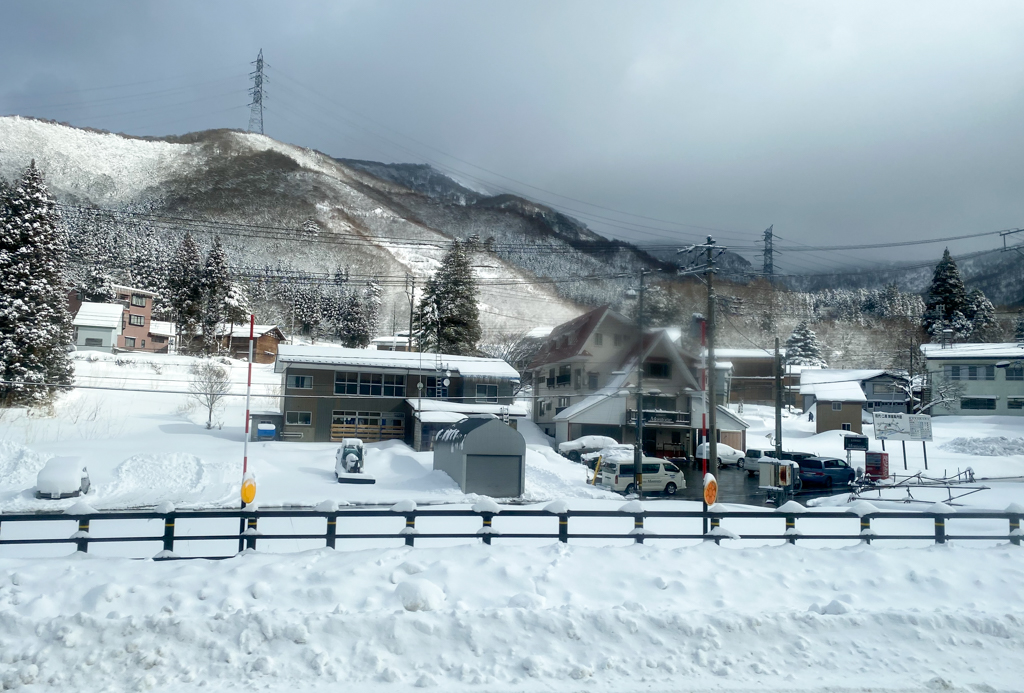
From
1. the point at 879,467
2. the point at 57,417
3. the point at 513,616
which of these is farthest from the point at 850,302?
the point at 57,417

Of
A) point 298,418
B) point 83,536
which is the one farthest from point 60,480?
point 83,536

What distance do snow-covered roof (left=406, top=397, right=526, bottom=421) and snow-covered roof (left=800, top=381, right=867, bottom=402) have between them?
85.7 ft

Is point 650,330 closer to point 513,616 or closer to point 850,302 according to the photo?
point 513,616

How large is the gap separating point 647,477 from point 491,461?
7858 mm

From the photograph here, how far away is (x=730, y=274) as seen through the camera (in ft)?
87.7

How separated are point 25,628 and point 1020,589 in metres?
13.4

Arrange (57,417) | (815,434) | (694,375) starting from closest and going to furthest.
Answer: (694,375)
(57,417)
(815,434)

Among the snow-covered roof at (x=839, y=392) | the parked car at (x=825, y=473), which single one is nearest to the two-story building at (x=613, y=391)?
the parked car at (x=825, y=473)

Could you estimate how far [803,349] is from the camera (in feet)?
165

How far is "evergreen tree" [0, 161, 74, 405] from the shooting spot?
38594mm

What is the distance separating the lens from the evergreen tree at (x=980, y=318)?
54.9 meters

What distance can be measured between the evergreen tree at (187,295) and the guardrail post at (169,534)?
75.5m

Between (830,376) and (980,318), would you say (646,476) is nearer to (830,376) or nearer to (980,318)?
(830,376)

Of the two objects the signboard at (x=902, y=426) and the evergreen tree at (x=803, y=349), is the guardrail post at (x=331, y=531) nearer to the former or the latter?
the signboard at (x=902, y=426)
